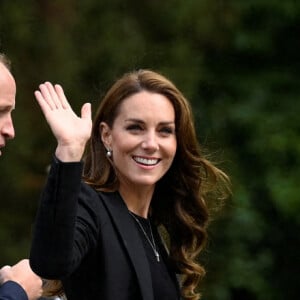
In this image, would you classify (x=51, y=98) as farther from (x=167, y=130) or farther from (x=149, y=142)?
(x=167, y=130)

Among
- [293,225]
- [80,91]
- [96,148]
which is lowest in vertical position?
[293,225]

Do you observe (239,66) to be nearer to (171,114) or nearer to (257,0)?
(257,0)

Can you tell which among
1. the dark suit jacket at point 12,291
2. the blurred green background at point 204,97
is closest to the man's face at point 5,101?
the dark suit jacket at point 12,291

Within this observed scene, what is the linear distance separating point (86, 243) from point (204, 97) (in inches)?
182

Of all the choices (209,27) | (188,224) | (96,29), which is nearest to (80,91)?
(96,29)

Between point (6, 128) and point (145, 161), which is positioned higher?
point (6, 128)

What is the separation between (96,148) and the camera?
13.4 ft

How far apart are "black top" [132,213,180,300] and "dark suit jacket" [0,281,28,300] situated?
81cm

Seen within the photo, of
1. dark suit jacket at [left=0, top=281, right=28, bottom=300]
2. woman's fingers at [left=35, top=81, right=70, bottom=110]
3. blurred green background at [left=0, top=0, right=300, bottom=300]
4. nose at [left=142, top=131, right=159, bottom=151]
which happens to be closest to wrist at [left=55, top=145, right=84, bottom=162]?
woman's fingers at [left=35, top=81, right=70, bottom=110]

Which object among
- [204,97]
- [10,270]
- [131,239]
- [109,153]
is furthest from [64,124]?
[204,97]

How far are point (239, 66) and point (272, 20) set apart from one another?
379 mm

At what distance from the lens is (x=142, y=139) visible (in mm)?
3914

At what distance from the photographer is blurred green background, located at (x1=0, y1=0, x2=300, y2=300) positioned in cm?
764

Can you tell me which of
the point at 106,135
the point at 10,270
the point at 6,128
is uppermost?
the point at 6,128
